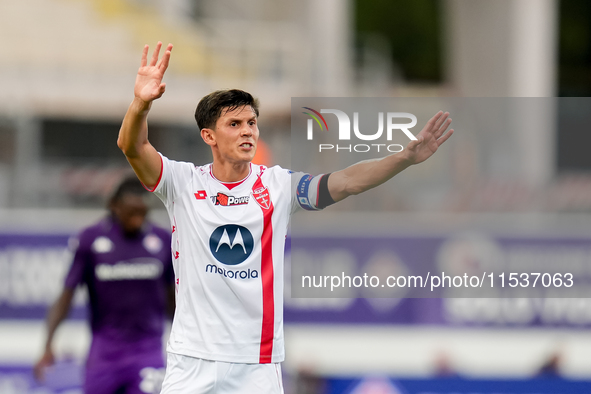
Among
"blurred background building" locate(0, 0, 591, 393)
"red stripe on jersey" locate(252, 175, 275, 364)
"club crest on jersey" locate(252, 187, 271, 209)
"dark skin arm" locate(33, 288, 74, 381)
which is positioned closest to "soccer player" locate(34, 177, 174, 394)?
"dark skin arm" locate(33, 288, 74, 381)

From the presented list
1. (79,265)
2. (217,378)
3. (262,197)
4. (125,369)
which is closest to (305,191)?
(262,197)

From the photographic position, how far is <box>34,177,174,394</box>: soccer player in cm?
557

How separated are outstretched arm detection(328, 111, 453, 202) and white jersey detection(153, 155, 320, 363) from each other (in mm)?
121

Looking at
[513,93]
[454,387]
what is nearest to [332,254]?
[454,387]

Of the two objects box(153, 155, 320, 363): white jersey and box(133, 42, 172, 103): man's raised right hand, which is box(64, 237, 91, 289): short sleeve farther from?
box(133, 42, 172, 103): man's raised right hand

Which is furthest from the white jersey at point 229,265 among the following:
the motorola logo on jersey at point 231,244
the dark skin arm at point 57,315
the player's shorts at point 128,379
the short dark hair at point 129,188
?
the dark skin arm at point 57,315

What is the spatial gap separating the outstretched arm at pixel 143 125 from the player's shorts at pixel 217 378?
0.86 m

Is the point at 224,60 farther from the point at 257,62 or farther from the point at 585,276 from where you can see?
the point at 585,276

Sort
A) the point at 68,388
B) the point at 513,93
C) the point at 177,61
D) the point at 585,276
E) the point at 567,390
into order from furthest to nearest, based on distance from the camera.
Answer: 1. the point at 513,93
2. the point at 177,61
3. the point at 585,276
4. the point at 68,388
5. the point at 567,390

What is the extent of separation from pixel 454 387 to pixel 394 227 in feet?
9.12

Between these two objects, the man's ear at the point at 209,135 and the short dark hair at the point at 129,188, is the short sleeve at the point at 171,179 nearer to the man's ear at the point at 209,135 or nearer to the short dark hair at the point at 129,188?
the man's ear at the point at 209,135

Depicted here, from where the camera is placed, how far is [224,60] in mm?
15320

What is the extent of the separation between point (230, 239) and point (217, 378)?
63 centimetres

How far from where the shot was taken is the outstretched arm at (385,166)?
3.66 meters
